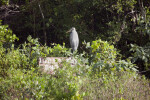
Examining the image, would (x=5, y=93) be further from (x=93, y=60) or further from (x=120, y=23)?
(x=120, y=23)

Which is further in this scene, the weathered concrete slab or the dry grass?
the weathered concrete slab

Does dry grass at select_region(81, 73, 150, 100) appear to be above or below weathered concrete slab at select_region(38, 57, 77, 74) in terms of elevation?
below

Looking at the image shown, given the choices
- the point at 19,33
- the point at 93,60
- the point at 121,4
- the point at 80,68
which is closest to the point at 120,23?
the point at 121,4

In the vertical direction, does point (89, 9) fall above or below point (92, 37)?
above

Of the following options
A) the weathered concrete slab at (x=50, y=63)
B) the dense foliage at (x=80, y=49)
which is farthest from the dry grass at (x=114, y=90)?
the weathered concrete slab at (x=50, y=63)

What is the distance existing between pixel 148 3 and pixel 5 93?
6.05m

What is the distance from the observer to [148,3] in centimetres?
810

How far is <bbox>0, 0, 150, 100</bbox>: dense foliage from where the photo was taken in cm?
381

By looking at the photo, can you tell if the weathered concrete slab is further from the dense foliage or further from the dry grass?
the dry grass

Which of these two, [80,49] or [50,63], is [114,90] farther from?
[80,49]

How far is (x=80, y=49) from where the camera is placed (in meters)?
8.41

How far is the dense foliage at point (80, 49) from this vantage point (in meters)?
3.81

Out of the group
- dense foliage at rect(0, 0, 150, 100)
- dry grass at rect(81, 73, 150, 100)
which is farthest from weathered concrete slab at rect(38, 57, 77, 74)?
dry grass at rect(81, 73, 150, 100)

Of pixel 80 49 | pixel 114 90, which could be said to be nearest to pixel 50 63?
pixel 114 90
